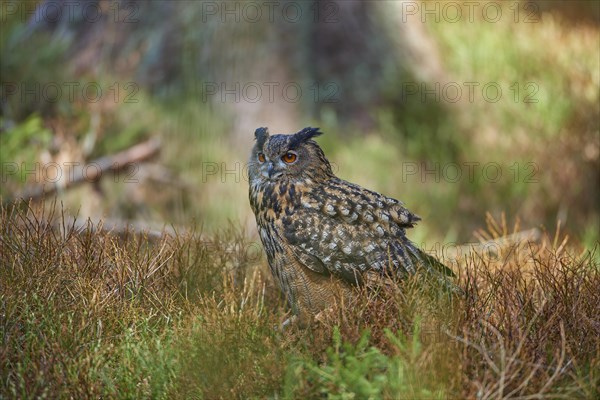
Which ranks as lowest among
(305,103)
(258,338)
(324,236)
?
(258,338)

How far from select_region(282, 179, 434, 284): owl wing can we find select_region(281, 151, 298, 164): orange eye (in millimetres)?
231

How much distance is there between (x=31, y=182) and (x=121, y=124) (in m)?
1.15

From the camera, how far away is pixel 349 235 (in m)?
3.33

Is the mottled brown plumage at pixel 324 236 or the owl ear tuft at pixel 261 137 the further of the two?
the owl ear tuft at pixel 261 137

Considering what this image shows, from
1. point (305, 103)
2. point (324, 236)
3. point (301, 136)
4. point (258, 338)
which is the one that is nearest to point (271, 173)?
point (301, 136)

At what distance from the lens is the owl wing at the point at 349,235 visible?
10.8 ft

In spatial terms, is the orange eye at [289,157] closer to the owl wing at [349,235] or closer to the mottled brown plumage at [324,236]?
the mottled brown plumage at [324,236]

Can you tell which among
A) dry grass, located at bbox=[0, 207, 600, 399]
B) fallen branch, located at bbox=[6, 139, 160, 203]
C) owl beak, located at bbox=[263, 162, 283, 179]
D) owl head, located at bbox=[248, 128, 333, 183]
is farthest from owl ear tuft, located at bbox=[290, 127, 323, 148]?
fallen branch, located at bbox=[6, 139, 160, 203]

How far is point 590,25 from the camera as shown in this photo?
28.6 ft

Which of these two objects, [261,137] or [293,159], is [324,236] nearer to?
[293,159]

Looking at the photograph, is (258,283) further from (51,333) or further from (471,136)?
(471,136)

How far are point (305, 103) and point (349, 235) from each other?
3.99m

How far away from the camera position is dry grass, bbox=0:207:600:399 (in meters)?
2.45

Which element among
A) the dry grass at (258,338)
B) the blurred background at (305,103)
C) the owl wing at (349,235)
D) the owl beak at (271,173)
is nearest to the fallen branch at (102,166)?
the blurred background at (305,103)
